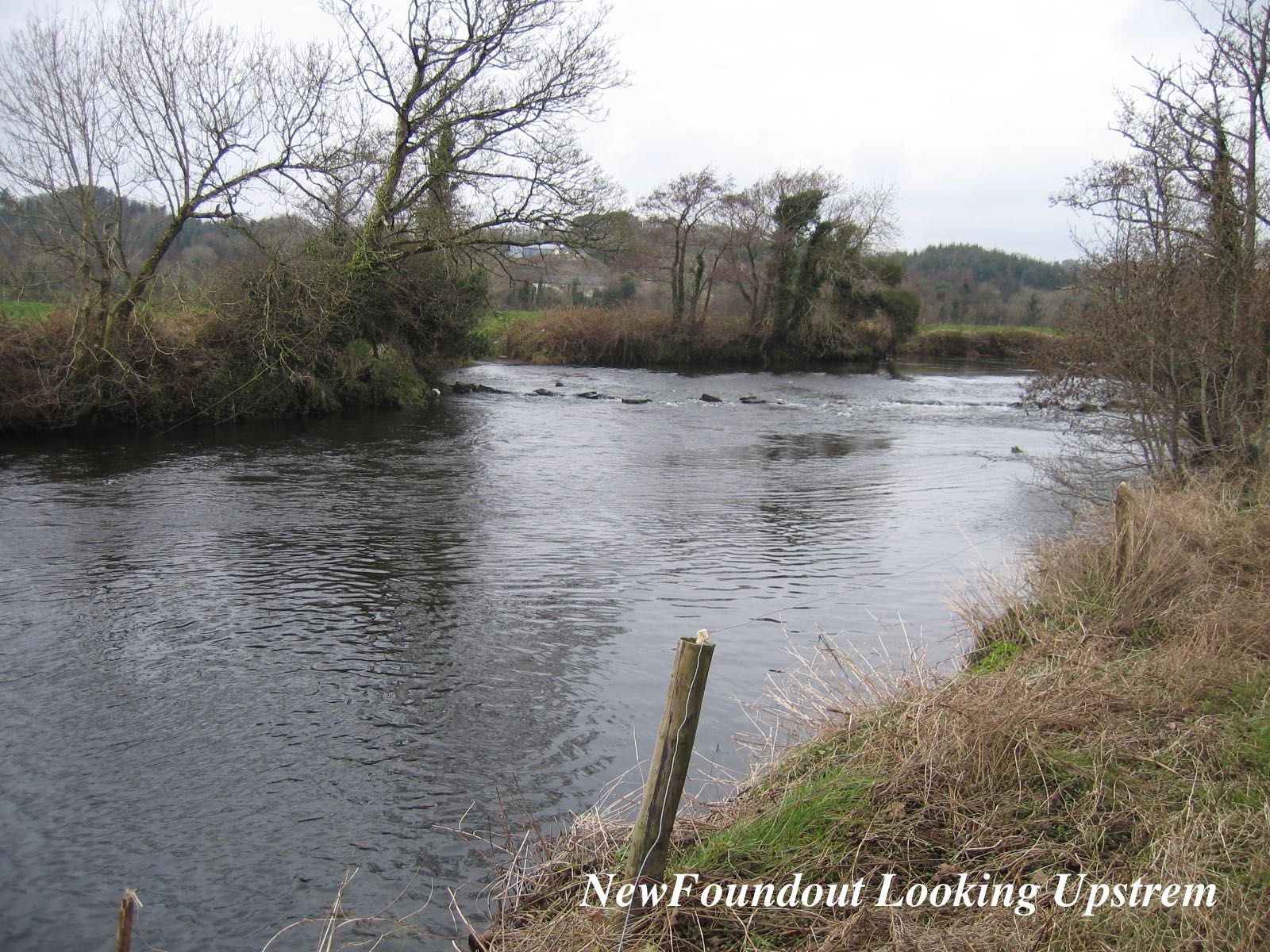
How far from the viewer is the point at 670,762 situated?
13.0 feet

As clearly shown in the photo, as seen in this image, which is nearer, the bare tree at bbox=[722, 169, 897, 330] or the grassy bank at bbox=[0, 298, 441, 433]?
the grassy bank at bbox=[0, 298, 441, 433]

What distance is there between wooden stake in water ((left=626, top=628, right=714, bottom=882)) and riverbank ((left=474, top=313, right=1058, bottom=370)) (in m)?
43.8

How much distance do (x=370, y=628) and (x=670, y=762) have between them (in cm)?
596

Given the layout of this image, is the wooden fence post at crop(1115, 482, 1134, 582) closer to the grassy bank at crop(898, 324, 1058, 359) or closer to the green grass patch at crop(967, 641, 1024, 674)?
the green grass patch at crop(967, 641, 1024, 674)

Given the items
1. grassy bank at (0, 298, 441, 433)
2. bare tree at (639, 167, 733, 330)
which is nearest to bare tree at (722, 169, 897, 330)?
bare tree at (639, 167, 733, 330)

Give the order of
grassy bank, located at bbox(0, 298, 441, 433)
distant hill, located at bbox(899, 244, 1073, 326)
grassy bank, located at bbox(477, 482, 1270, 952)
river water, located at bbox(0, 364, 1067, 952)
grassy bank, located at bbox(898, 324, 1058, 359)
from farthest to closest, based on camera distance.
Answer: distant hill, located at bbox(899, 244, 1073, 326) < grassy bank, located at bbox(898, 324, 1058, 359) < grassy bank, located at bbox(0, 298, 441, 433) < river water, located at bbox(0, 364, 1067, 952) < grassy bank, located at bbox(477, 482, 1270, 952)

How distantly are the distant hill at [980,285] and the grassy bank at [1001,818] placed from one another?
51.0 metres

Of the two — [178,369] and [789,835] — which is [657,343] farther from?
[789,835]

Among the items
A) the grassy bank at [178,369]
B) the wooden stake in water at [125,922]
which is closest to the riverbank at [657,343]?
the grassy bank at [178,369]

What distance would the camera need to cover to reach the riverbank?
4831 cm

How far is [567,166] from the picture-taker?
84.9ft

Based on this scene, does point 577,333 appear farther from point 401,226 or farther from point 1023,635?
point 1023,635

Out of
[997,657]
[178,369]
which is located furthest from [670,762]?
[178,369]

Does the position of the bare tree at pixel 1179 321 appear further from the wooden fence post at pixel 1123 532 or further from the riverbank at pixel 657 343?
the riverbank at pixel 657 343
